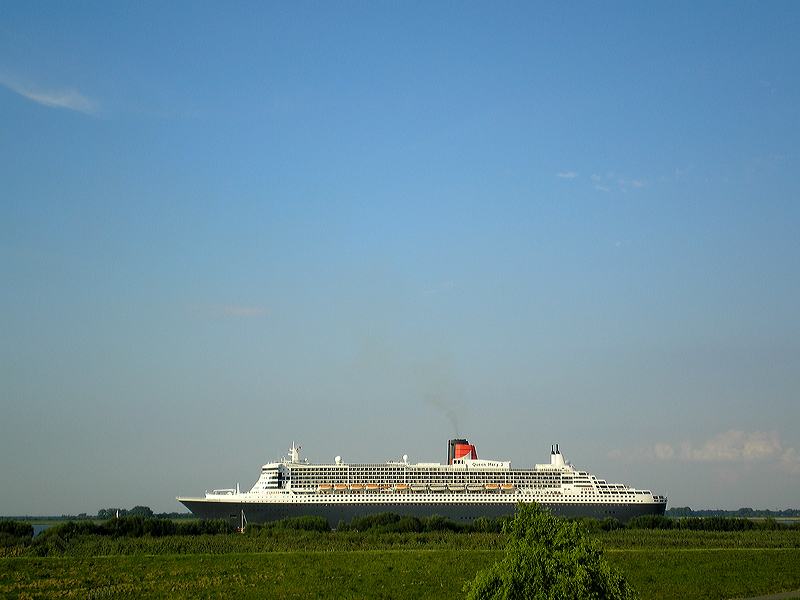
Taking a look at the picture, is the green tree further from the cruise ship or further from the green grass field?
the cruise ship

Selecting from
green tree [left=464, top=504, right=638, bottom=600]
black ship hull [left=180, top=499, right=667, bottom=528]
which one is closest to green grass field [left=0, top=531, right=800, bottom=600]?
black ship hull [left=180, top=499, right=667, bottom=528]

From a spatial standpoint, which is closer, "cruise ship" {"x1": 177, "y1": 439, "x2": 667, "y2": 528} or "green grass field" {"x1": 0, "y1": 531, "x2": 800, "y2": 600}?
"green grass field" {"x1": 0, "y1": 531, "x2": 800, "y2": 600}

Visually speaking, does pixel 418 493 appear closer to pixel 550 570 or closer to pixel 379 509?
pixel 379 509

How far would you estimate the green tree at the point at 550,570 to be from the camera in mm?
21406

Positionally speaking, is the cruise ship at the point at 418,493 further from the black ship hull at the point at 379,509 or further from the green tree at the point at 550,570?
the green tree at the point at 550,570

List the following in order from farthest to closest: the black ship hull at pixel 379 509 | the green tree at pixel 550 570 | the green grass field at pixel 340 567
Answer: the black ship hull at pixel 379 509
the green grass field at pixel 340 567
the green tree at pixel 550 570

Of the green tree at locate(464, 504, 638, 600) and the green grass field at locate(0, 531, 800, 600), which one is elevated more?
the green tree at locate(464, 504, 638, 600)

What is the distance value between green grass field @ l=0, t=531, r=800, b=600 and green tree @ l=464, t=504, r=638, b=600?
65.6ft

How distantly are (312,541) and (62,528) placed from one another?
25562 mm

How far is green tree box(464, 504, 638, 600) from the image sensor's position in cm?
2141

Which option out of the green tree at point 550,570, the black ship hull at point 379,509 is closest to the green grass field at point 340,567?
the black ship hull at point 379,509

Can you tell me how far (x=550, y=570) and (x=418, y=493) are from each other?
6438 centimetres

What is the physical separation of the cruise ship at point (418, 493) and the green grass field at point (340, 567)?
58.6 ft

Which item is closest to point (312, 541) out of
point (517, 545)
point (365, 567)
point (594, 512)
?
point (365, 567)
